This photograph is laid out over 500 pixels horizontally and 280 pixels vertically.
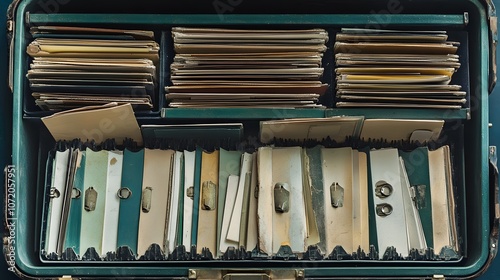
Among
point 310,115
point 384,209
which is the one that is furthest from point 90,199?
point 384,209

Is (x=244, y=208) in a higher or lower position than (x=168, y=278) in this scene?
higher

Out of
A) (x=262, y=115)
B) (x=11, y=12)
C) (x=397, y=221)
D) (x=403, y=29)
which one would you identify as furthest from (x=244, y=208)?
(x=11, y=12)

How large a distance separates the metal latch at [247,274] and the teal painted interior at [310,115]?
22 millimetres

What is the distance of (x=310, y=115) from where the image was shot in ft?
6.33

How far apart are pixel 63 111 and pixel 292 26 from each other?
721 millimetres

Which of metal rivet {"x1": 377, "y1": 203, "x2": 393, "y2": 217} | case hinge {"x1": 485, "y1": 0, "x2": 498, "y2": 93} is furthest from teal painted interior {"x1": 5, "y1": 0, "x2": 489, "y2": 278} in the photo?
metal rivet {"x1": 377, "y1": 203, "x2": 393, "y2": 217}

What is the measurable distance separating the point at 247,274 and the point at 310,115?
488 millimetres

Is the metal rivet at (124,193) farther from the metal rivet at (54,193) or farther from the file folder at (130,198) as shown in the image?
the metal rivet at (54,193)

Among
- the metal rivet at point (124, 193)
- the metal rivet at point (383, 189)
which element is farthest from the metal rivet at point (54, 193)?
the metal rivet at point (383, 189)

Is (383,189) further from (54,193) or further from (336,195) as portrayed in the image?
(54,193)

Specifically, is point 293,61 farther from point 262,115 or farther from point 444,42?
point 444,42

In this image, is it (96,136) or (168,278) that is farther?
(96,136)

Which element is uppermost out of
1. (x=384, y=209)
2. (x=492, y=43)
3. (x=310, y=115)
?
(x=492, y=43)

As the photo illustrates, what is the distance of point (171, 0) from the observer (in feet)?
6.53
